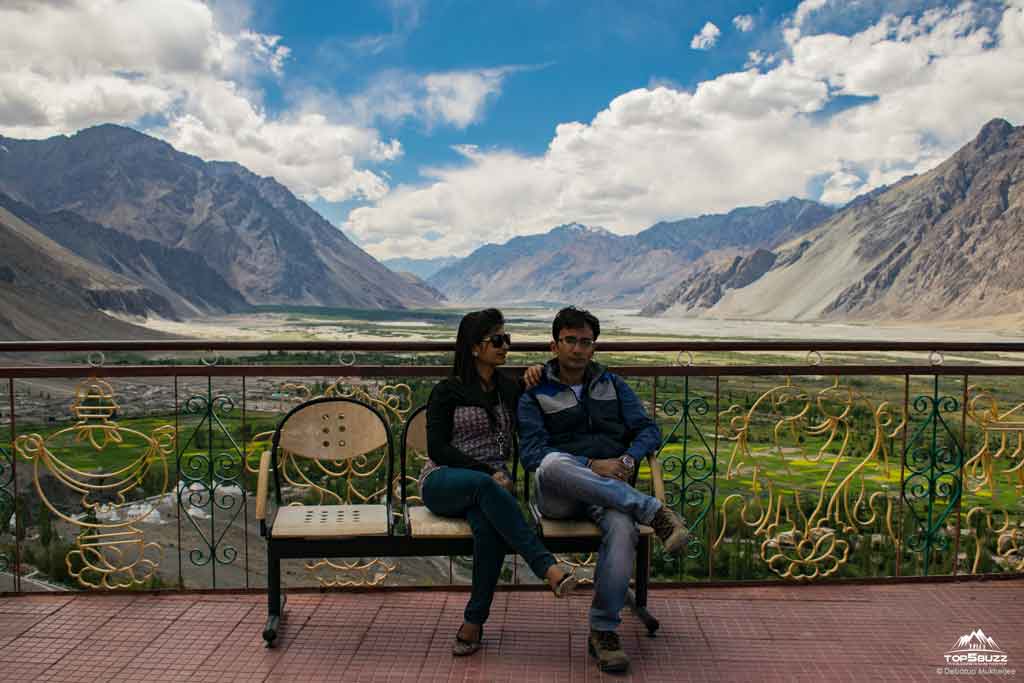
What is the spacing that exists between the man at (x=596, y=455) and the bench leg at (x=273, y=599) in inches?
42.7

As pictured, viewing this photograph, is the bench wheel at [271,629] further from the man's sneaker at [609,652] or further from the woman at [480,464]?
the man's sneaker at [609,652]

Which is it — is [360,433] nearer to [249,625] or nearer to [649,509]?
[249,625]

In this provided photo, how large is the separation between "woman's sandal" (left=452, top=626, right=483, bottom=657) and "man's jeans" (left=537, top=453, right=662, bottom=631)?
479mm

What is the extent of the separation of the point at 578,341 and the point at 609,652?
4.05 feet

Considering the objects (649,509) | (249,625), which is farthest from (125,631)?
(649,509)

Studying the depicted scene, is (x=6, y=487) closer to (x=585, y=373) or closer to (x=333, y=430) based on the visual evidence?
(x=333, y=430)

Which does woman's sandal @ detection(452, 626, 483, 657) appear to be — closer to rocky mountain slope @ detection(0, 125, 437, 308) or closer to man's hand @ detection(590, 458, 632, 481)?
man's hand @ detection(590, 458, 632, 481)

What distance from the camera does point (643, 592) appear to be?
360 centimetres

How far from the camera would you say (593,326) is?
141 inches

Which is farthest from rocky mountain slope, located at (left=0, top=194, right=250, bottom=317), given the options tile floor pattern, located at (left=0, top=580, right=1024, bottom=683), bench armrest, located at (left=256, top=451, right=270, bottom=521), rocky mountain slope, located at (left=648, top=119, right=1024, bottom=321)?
bench armrest, located at (left=256, top=451, right=270, bottom=521)

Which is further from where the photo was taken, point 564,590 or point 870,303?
point 870,303

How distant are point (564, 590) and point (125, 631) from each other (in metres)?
1.91

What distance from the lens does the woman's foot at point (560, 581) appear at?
9.89 ft

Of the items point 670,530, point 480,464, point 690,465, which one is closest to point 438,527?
point 480,464
